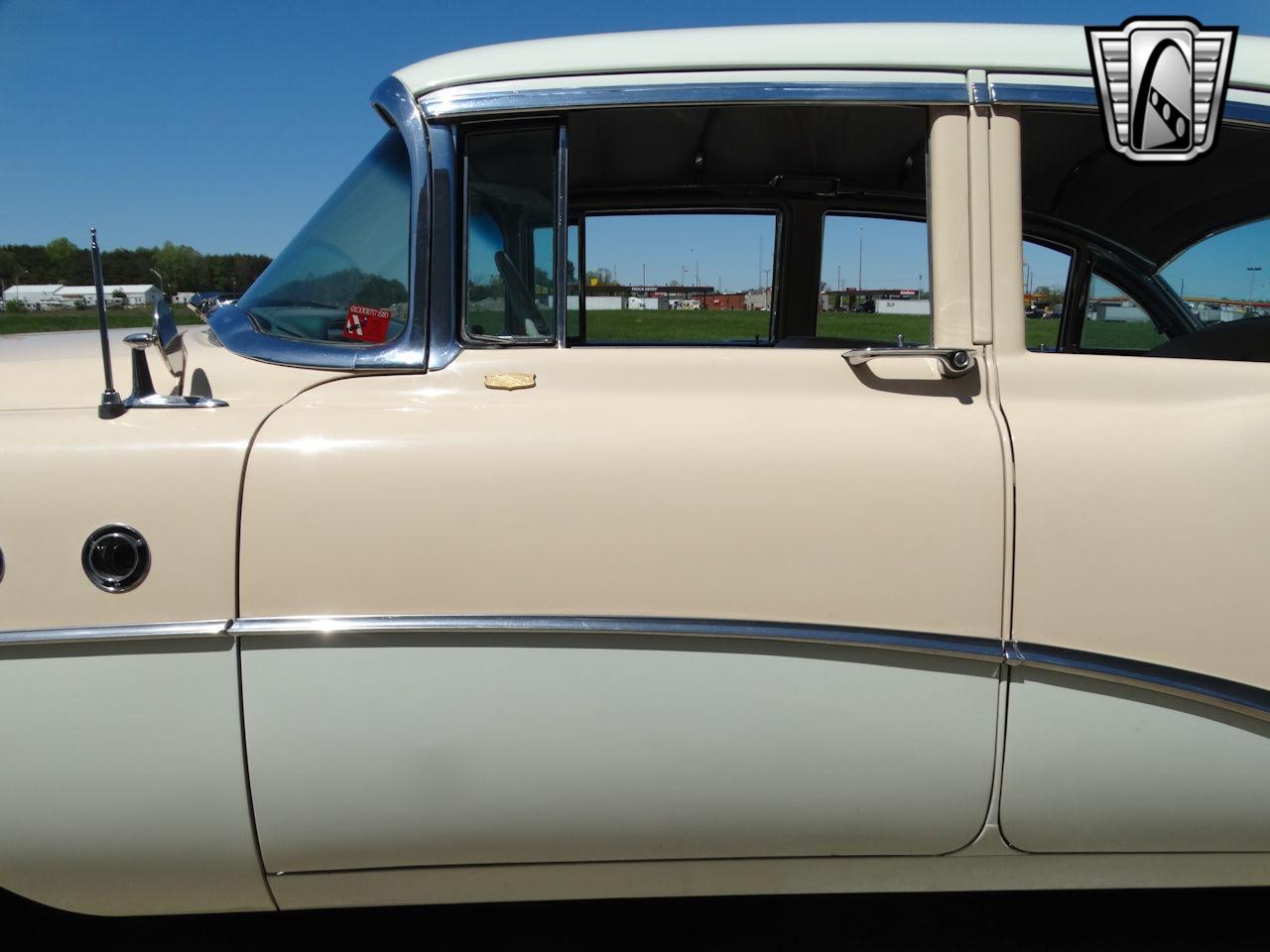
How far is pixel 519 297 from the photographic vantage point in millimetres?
1824

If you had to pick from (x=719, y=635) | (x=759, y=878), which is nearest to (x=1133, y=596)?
(x=719, y=635)

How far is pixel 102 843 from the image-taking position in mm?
1511

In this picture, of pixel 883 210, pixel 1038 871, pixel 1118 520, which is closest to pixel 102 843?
pixel 1038 871

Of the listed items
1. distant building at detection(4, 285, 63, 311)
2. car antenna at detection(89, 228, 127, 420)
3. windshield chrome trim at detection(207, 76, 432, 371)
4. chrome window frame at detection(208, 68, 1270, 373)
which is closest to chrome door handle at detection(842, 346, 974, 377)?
chrome window frame at detection(208, 68, 1270, 373)

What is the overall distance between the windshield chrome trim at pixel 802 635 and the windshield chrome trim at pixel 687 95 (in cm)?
94

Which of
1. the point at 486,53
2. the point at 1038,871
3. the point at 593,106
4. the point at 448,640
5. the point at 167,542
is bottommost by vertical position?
the point at 1038,871

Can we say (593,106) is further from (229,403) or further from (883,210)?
(883,210)

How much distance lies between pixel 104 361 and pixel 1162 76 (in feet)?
6.38

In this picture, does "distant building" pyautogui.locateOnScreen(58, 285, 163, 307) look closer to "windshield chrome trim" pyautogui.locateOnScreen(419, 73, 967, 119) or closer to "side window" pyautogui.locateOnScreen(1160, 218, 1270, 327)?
"windshield chrome trim" pyautogui.locateOnScreen(419, 73, 967, 119)

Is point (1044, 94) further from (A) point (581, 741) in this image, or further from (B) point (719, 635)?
(A) point (581, 741)

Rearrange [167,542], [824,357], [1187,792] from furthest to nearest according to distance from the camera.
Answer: [824,357] < [1187,792] < [167,542]

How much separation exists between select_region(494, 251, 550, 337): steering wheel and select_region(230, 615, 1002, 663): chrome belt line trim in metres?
0.62

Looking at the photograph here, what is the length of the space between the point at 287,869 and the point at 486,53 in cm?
153

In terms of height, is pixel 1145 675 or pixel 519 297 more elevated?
pixel 519 297
